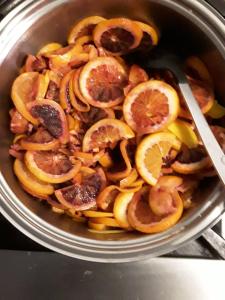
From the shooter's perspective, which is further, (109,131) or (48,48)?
(48,48)

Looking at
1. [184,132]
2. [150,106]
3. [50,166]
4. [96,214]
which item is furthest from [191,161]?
[50,166]

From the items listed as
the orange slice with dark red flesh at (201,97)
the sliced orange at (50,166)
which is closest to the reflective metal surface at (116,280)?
the sliced orange at (50,166)

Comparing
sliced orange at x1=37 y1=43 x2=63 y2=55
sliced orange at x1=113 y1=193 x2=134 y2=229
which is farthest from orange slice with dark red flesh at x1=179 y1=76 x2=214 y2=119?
sliced orange at x1=37 y1=43 x2=63 y2=55

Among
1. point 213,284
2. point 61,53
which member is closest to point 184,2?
point 61,53

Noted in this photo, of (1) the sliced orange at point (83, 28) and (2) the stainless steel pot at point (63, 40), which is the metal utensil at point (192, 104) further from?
(1) the sliced orange at point (83, 28)

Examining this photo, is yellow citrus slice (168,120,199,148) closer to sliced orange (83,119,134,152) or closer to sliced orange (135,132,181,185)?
sliced orange (135,132,181,185)

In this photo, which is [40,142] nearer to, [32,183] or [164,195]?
[32,183]

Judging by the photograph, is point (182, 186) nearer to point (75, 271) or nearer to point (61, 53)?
point (75, 271)
